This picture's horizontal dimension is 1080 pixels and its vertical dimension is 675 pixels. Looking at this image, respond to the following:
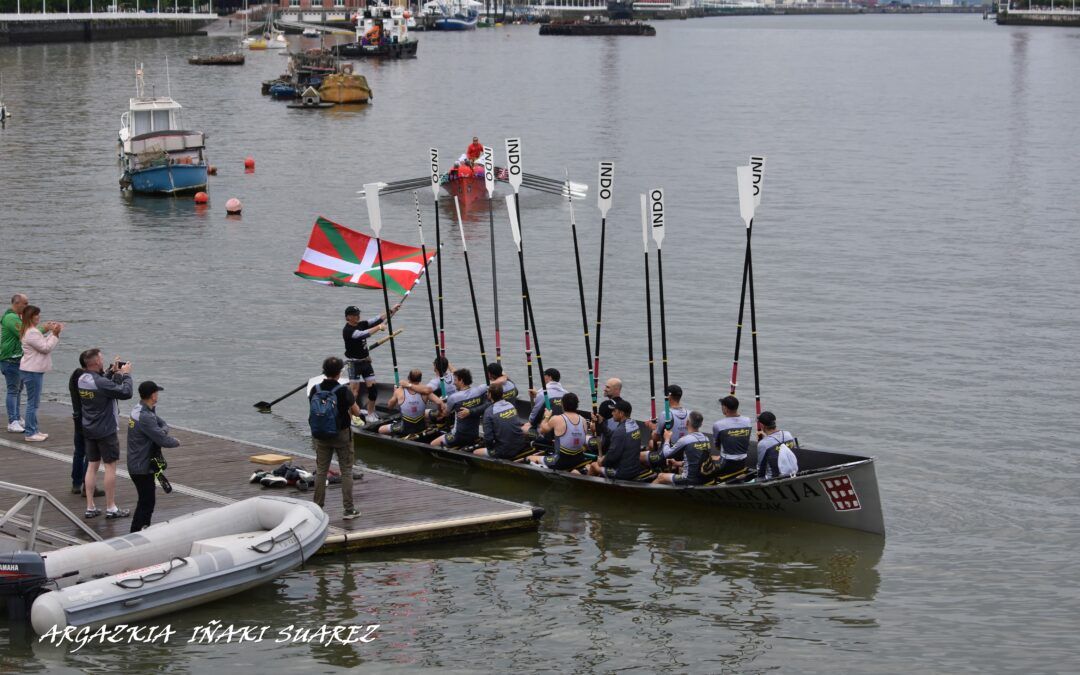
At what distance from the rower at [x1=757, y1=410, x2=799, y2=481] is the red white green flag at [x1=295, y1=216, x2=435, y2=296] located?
8.84 meters

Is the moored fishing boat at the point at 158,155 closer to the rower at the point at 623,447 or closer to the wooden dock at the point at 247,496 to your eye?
the wooden dock at the point at 247,496

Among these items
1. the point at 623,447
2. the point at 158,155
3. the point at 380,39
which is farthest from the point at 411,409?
the point at 380,39

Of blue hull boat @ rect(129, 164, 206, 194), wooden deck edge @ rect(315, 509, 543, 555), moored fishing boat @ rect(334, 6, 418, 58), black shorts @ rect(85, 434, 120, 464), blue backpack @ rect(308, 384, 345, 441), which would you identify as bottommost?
wooden deck edge @ rect(315, 509, 543, 555)

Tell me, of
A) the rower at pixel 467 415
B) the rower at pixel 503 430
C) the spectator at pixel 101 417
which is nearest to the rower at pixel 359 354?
the rower at pixel 467 415

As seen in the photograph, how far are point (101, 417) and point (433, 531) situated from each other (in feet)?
14.2

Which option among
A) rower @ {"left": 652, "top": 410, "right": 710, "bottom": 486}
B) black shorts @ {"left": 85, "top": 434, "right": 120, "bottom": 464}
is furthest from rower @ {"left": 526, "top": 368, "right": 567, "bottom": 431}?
black shorts @ {"left": 85, "top": 434, "right": 120, "bottom": 464}

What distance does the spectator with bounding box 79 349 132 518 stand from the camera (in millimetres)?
16906

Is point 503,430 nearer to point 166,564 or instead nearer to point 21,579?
point 166,564

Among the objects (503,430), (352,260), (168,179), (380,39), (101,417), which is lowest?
(503,430)

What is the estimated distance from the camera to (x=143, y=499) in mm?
16703

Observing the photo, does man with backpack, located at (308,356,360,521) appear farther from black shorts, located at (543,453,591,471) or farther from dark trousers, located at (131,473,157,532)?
black shorts, located at (543,453,591,471)

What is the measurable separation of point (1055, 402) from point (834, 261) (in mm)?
13585

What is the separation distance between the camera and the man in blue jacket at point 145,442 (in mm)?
16422

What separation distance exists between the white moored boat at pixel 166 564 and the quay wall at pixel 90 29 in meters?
127
